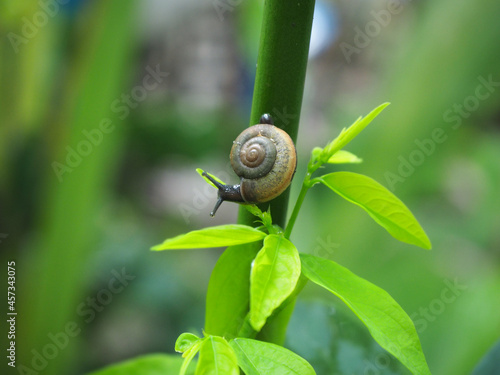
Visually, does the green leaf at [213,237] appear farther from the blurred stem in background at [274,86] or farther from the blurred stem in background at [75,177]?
the blurred stem in background at [75,177]

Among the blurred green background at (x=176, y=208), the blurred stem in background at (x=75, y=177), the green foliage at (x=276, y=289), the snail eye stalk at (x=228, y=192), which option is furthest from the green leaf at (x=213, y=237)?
the blurred stem in background at (x=75, y=177)

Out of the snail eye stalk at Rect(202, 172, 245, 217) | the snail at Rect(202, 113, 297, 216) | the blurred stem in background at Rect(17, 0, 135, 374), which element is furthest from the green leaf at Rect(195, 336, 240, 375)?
the blurred stem in background at Rect(17, 0, 135, 374)

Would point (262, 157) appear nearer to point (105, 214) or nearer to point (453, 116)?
point (453, 116)

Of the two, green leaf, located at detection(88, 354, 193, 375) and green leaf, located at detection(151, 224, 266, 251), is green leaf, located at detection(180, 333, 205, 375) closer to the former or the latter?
green leaf, located at detection(151, 224, 266, 251)

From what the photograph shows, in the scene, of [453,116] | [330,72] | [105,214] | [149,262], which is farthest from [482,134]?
[105,214]

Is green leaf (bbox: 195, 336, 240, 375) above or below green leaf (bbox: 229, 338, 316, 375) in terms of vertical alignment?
below

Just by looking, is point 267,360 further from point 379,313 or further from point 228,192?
point 228,192

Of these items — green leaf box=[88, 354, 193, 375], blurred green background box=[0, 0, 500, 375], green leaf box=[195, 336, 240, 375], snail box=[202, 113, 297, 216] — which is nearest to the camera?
green leaf box=[195, 336, 240, 375]
